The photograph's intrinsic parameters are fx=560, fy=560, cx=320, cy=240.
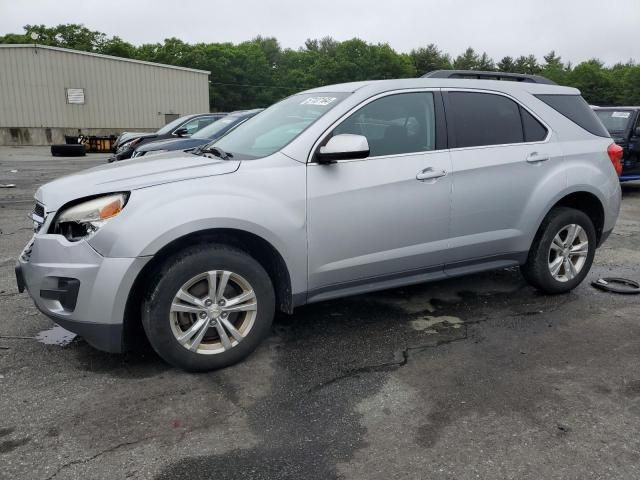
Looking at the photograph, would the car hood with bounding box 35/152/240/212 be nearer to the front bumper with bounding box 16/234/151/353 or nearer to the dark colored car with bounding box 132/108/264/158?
the front bumper with bounding box 16/234/151/353

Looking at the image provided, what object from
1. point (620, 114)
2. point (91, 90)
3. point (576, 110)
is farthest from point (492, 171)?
point (91, 90)

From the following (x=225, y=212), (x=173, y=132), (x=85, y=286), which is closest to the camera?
(x=85, y=286)

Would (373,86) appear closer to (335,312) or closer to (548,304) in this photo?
(335,312)

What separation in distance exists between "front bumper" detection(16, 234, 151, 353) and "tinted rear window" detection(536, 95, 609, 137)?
3599 millimetres

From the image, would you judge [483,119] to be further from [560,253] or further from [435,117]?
[560,253]

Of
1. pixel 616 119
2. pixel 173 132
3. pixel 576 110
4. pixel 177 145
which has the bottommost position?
pixel 177 145

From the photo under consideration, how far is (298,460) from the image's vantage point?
102 inches

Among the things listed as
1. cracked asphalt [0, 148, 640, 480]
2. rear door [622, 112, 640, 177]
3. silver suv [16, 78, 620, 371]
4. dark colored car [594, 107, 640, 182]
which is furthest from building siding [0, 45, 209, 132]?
silver suv [16, 78, 620, 371]

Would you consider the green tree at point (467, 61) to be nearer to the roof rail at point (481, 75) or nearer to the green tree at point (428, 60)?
the green tree at point (428, 60)

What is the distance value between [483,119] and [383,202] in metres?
1.23

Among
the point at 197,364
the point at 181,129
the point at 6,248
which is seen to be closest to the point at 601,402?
the point at 197,364

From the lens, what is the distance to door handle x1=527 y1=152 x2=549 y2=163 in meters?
4.43

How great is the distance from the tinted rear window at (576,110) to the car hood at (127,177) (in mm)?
2868

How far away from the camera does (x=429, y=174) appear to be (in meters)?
3.96
